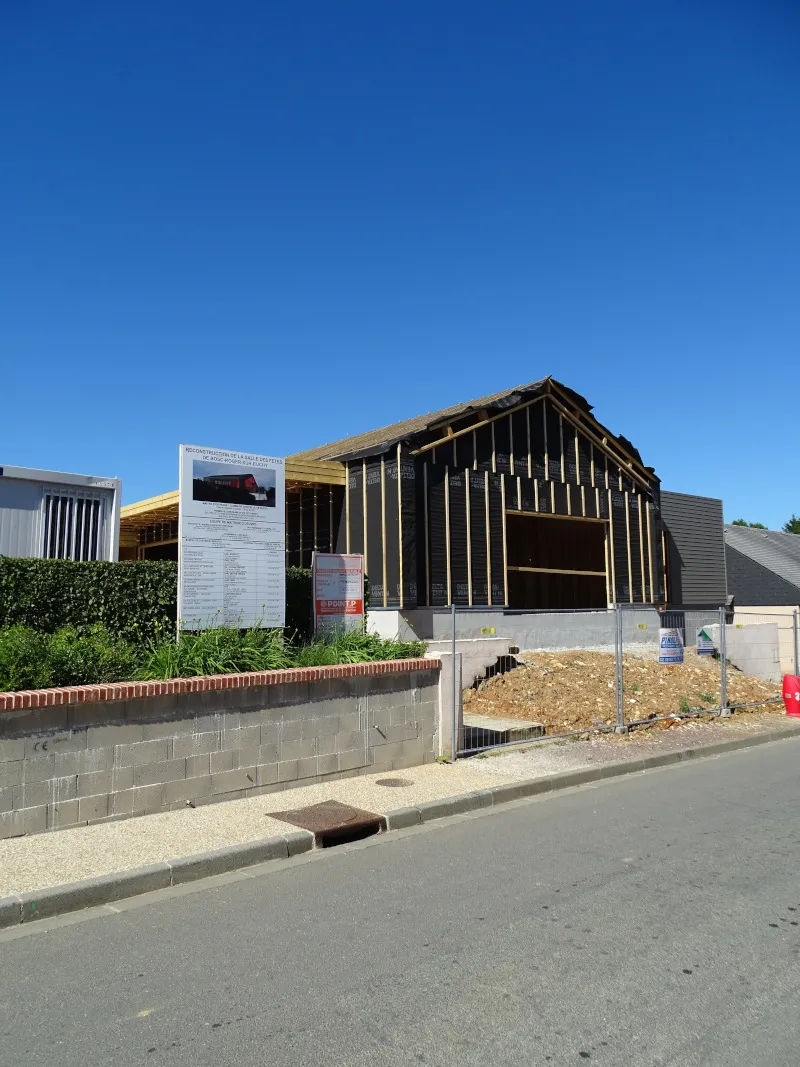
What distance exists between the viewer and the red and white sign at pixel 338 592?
11.6m

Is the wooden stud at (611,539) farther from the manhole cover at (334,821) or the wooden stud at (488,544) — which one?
the manhole cover at (334,821)

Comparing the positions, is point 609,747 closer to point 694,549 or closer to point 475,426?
point 475,426

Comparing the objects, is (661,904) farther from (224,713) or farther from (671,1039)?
(224,713)

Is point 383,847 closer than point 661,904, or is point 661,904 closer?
point 661,904

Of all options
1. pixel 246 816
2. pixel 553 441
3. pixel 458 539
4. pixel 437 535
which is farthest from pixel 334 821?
pixel 553 441

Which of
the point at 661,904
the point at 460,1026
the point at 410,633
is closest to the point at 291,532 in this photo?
the point at 410,633

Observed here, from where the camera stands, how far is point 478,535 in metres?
19.8

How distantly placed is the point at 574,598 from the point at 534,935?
23632 millimetres

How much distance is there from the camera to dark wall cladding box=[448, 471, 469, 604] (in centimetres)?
1906

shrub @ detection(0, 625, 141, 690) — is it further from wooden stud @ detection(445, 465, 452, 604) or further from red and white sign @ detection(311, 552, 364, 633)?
wooden stud @ detection(445, 465, 452, 604)

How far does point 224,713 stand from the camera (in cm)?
852

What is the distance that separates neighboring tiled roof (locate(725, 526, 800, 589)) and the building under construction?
Result: 12763 millimetres

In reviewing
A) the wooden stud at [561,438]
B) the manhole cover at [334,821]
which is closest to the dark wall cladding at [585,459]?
the wooden stud at [561,438]

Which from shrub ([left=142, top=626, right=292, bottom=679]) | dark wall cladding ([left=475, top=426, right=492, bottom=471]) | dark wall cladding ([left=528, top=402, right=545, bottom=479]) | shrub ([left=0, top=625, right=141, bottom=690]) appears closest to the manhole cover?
shrub ([left=142, top=626, right=292, bottom=679])
